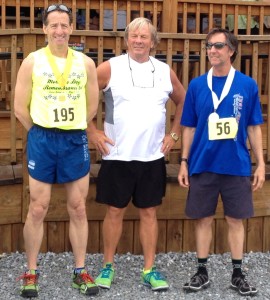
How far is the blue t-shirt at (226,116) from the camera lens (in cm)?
481

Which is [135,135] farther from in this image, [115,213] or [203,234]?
[203,234]

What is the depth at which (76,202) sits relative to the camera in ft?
16.0

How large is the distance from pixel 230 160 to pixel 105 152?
85 centimetres

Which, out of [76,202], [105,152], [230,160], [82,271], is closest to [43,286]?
[82,271]

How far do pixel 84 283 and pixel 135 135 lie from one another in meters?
1.05

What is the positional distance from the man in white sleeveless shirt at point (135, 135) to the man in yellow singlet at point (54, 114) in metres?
0.20

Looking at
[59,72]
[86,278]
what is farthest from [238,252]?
[59,72]

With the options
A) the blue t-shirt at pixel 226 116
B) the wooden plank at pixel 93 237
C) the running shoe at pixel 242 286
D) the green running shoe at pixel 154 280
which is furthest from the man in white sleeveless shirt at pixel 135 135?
the wooden plank at pixel 93 237

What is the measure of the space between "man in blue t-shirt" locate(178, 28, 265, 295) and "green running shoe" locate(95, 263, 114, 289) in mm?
541

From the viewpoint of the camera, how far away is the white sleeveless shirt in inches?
193

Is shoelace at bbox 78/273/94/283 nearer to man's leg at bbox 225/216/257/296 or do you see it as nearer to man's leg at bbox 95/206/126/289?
man's leg at bbox 95/206/126/289

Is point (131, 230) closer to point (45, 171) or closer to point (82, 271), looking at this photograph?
point (82, 271)

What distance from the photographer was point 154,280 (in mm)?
5090

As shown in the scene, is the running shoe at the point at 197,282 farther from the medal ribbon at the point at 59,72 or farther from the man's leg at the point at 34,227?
the medal ribbon at the point at 59,72
